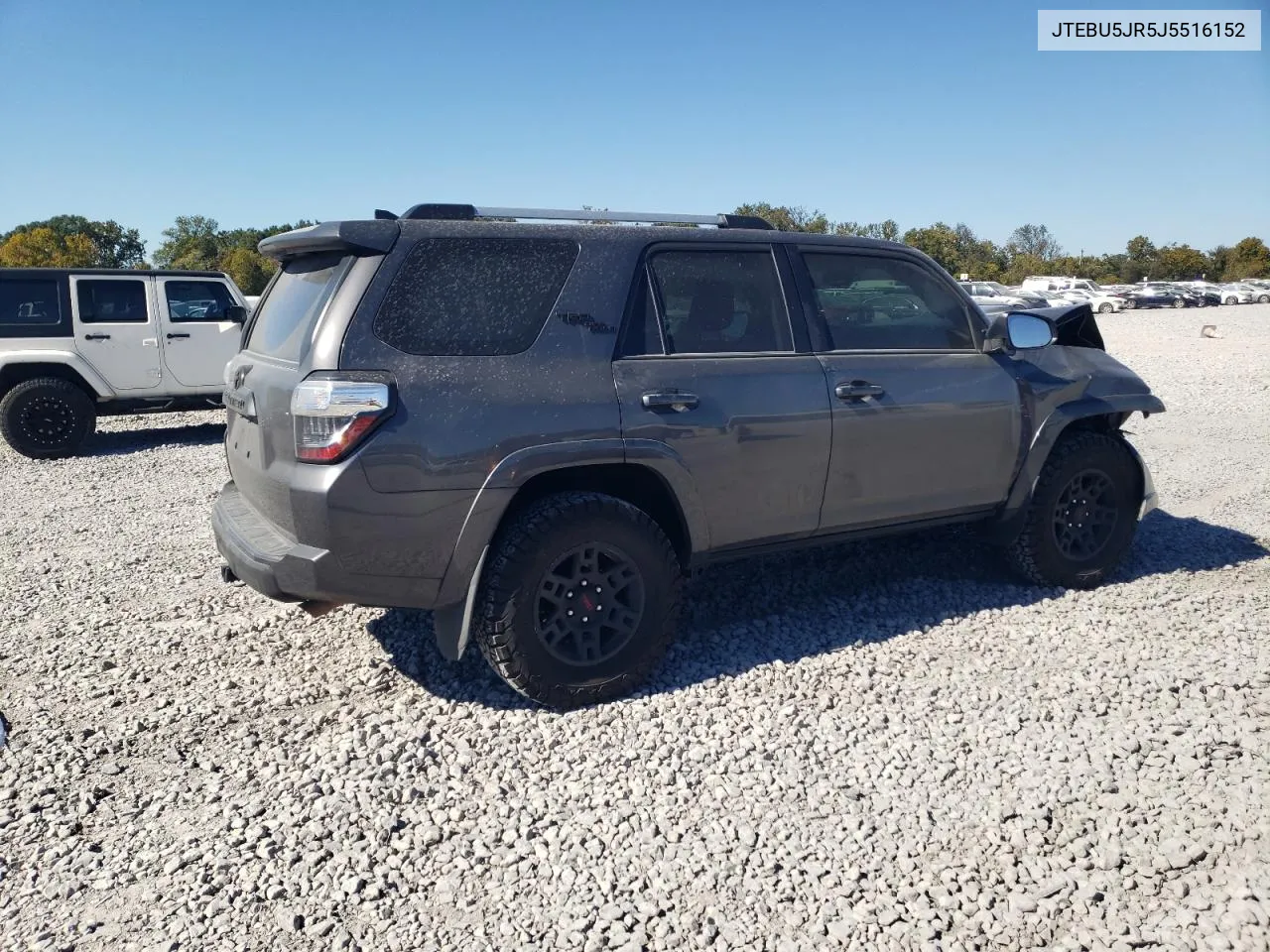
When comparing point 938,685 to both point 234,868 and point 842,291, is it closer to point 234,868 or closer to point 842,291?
point 842,291

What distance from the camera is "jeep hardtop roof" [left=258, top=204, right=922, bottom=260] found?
339 centimetres

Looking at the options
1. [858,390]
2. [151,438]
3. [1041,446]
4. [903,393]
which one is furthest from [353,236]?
[151,438]

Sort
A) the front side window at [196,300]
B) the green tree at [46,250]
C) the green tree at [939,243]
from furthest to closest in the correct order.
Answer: the green tree at [939,243], the green tree at [46,250], the front side window at [196,300]

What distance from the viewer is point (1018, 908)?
8.12 ft

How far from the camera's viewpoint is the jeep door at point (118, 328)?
9.73 metres

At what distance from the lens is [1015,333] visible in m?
4.50

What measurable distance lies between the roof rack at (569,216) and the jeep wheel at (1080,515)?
1922 millimetres

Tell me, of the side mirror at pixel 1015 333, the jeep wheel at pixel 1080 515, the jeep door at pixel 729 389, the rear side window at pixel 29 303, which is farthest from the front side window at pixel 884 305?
the rear side window at pixel 29 303

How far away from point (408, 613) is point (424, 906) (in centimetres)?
222

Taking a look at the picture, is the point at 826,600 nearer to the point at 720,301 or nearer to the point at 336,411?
the point at 720,301

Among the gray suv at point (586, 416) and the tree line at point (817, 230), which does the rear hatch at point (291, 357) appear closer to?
the gray suv at point (586, 416)

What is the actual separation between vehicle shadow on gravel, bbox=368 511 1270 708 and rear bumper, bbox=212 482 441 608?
A: 623 millimetres

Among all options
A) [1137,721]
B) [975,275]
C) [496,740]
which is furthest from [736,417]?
[975,275]

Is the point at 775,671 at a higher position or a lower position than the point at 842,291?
lower
